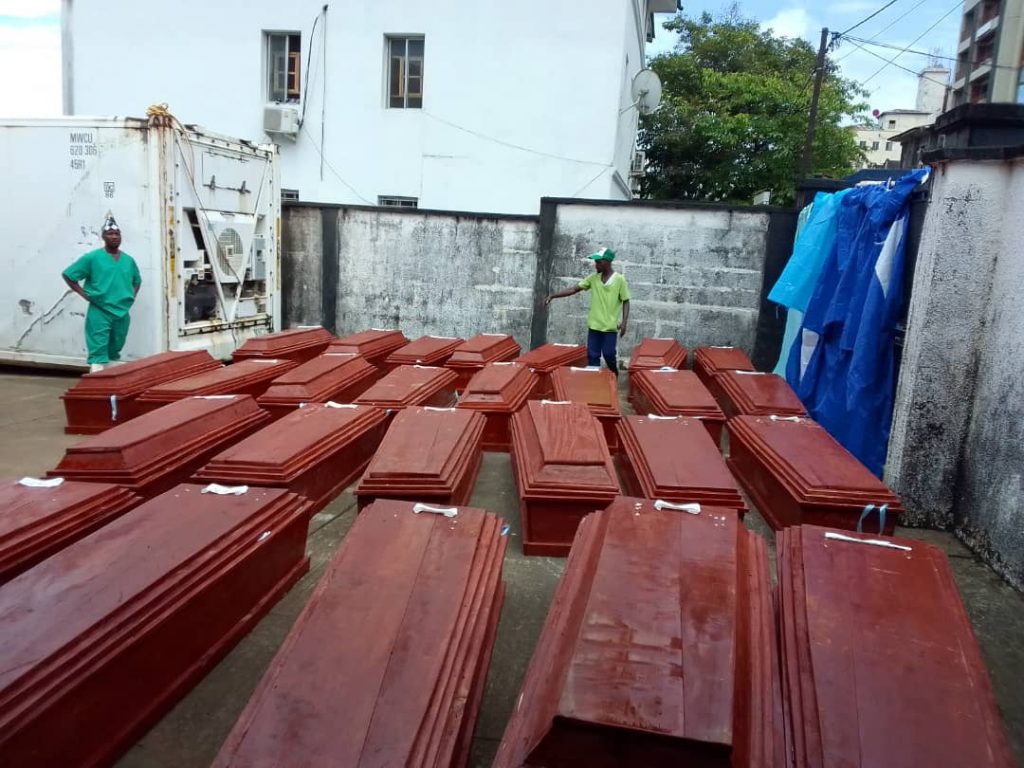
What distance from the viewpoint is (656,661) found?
1.77 metres

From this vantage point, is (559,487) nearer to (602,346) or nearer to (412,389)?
(412,389)

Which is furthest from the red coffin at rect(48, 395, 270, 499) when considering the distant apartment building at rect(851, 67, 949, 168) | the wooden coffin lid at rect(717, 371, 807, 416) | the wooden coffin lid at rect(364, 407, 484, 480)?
the distant apartment building at rect(851, 67, 949, 168)

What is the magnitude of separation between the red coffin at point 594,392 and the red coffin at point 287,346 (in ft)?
7.94

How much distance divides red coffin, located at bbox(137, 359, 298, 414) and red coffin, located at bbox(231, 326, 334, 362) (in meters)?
0.28

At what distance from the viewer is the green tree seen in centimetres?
1661

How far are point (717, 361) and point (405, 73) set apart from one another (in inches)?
319

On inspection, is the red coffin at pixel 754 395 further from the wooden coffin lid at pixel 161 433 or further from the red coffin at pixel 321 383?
the wooden coffin lid at pixel 161 433

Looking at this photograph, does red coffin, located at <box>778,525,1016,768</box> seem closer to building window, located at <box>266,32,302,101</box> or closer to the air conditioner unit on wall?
the air conditioner unit on wall

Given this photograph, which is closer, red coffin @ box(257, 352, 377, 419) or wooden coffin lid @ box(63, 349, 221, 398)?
red coffin @ box(257, 352, 377, 419)

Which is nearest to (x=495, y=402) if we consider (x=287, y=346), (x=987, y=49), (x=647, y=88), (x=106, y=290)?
(x=287, y=346)

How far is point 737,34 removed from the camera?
18.9 meters

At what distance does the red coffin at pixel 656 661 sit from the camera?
1.57 meters

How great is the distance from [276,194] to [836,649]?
745 cm

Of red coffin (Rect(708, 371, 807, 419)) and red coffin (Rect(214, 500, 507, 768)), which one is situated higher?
red coffin (Rect(708, 371, 807, 419))
